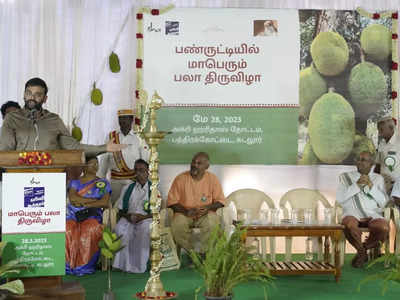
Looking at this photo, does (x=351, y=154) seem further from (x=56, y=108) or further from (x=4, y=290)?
(x=4, y=290)

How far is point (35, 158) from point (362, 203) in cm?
449

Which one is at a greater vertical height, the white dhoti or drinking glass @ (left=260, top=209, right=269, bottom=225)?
drinking glass @ (left=260, top=209, right=269, bottom=225)

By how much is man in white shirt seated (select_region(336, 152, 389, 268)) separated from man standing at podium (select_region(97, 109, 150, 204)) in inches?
103

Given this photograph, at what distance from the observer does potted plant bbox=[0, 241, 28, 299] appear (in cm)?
507

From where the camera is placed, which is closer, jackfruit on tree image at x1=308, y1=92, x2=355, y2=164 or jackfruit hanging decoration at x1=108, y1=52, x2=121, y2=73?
jackfruit hanging decoration at x1=108, y1=52, x2=121, y2=73

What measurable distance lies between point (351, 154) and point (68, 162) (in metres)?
4.83

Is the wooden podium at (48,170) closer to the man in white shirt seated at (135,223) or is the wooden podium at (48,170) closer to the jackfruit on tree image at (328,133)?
the man in white shirt seated at (135,223)

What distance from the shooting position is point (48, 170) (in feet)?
18.0

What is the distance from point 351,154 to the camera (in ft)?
29.9

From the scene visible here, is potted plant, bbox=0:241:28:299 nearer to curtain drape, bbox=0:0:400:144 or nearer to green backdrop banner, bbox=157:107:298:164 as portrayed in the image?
curtain drape, bbox=0:0:400:144

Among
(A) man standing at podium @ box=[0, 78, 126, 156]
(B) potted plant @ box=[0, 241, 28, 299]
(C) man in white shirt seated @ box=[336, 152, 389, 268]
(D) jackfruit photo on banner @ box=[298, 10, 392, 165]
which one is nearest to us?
(B) potted plant @ box=[0, 241, 28, 299]

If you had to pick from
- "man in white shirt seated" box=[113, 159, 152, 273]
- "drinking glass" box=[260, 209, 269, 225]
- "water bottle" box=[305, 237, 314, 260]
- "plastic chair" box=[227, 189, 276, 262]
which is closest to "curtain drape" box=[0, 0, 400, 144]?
"man in white shirt seated" box=[113, 159, 152, 273]

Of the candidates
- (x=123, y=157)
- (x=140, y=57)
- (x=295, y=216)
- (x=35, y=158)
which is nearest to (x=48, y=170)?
(x=35, y=158)

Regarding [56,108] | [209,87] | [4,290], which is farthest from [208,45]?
[4,290]
